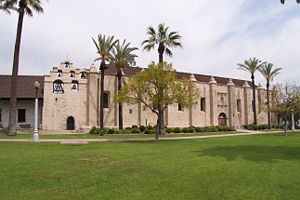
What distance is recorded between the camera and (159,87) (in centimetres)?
2491

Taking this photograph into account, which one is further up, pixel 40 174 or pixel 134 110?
pixel 134 110

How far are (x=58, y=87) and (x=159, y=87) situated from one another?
20.6 metres

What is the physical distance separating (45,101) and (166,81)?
21.4 m

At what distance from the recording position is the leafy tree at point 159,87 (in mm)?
24609

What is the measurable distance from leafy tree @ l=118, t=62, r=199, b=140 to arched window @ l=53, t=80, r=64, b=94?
18052mm

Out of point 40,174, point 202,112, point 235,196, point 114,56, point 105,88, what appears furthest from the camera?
point 202,112

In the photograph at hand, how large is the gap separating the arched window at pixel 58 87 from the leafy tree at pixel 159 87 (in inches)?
711

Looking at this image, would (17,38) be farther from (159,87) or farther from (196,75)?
(196,75)

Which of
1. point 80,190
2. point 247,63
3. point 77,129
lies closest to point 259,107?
point 247,63

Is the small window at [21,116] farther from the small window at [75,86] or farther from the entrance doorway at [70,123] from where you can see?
the small window at [75,86]

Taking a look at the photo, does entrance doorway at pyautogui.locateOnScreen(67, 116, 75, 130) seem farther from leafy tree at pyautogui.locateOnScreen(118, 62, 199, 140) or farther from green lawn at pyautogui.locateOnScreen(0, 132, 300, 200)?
green lawn at pyautogui.locateOnScreen(0, 132, 300, 200)

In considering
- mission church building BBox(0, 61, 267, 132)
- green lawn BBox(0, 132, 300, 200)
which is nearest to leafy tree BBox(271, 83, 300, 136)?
mission church building BBox(0, 61, 267, 132)

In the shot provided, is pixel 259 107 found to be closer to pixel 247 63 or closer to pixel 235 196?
pixel 247 63

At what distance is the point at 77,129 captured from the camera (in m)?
40.1
